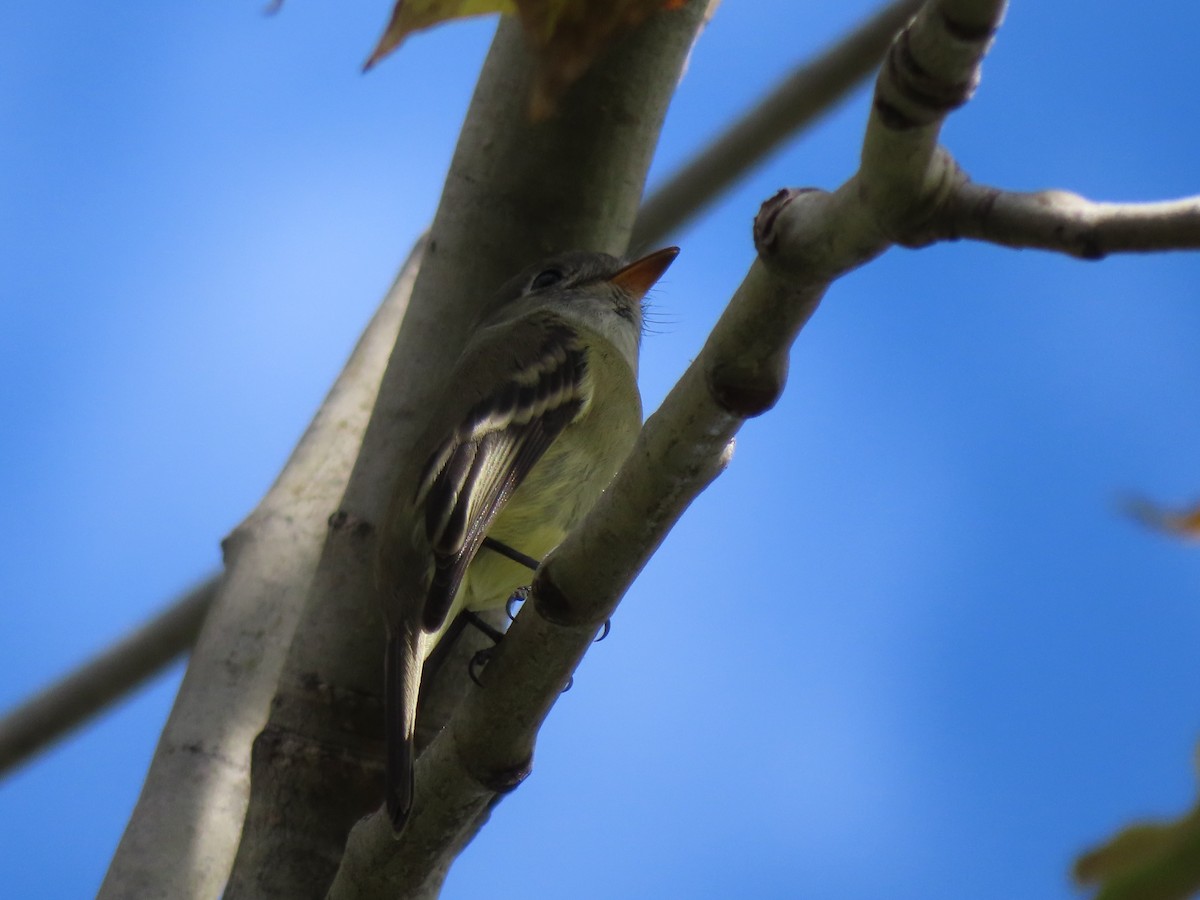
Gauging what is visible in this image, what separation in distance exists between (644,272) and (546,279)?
0.54 meters

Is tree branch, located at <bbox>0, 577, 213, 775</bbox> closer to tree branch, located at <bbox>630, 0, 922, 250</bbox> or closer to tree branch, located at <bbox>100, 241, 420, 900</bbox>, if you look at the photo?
tree branch, located at <bbox>100, 241, 420, 900</bbox>

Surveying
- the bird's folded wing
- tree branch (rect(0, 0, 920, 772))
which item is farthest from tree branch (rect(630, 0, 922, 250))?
the bird's folded wing

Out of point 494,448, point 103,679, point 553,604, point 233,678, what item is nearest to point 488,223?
point 494,448

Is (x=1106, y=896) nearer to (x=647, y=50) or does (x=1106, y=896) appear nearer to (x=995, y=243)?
(x=995, y=243)

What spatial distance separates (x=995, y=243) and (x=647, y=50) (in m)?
1.86

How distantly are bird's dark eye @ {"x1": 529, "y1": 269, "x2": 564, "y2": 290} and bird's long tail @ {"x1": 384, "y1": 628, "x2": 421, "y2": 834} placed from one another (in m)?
1.26

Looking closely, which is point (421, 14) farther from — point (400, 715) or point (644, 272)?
point (644, 272)

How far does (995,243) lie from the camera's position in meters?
1.33

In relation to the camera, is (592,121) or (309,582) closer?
(592,121)

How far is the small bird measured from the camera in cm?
287

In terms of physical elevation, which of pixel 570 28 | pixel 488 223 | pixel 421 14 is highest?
pixel 488 223

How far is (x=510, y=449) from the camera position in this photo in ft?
10.9

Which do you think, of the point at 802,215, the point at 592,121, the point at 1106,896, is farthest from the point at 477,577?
the point at 1106,896

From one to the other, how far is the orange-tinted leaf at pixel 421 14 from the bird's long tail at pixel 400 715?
1.19 m
